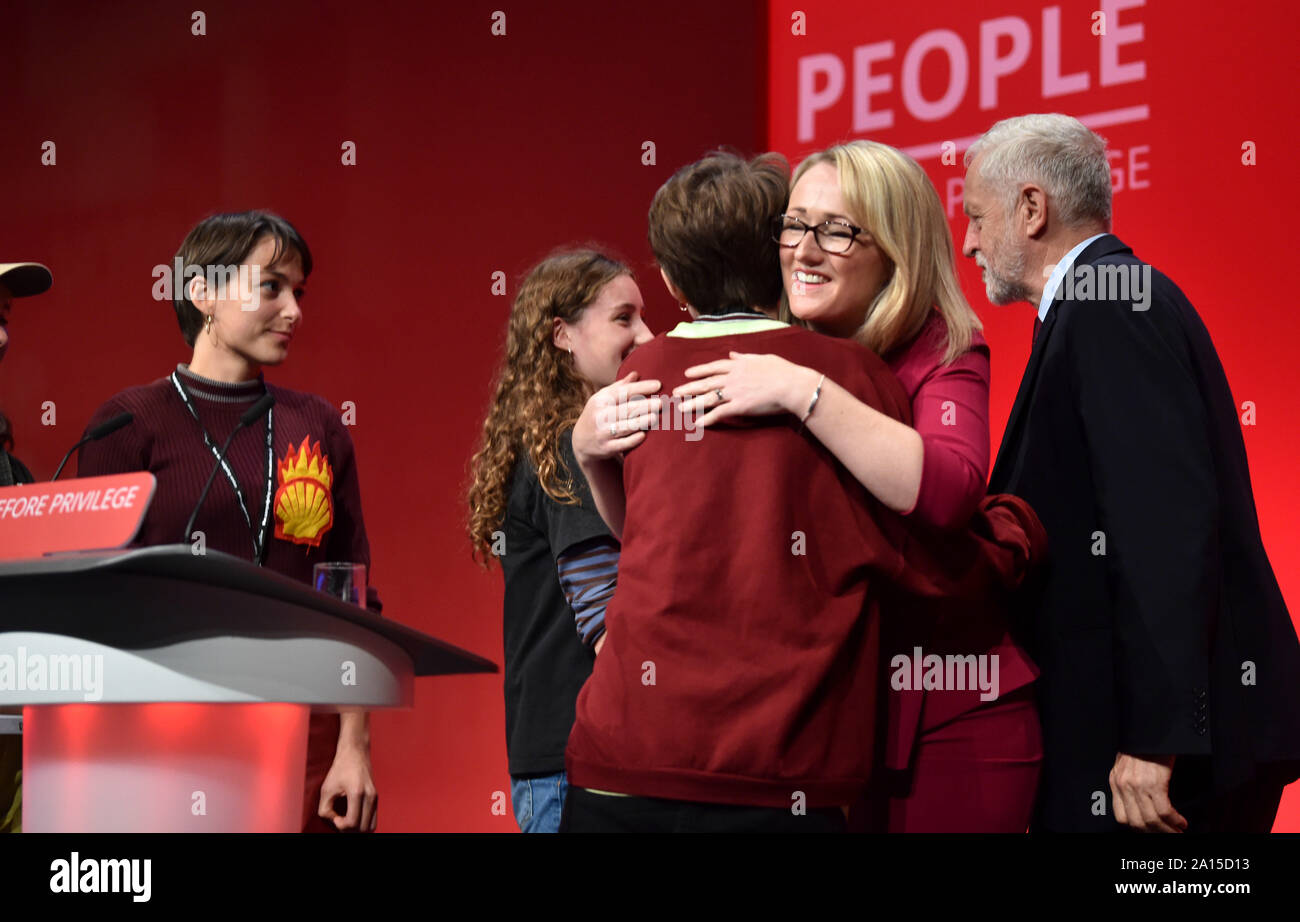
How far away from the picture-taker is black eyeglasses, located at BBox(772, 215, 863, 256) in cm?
166

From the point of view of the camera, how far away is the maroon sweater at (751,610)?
57.5 inches

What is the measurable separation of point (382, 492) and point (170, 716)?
3.11 m

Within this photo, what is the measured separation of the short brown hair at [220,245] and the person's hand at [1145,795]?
1781mm

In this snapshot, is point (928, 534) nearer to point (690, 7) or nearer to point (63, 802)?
point (63, 802)

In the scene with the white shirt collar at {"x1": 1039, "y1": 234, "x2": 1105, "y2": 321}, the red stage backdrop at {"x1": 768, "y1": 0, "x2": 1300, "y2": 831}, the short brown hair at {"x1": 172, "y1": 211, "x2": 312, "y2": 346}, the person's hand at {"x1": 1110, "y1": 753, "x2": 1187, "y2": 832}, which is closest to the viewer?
the person's hand at {"x1": 1110, "y1": 753, "x2": 1187, "y2": 832}

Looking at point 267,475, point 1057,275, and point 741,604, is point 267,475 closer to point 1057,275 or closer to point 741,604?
point 741,604

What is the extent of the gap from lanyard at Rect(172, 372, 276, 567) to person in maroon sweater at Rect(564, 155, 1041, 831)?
93 cm

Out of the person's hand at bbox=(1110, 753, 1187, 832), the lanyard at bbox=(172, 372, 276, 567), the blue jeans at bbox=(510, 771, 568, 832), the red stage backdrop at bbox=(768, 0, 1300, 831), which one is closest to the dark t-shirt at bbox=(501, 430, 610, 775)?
the blue jeans at bbox=(510, 771, 568, 832)

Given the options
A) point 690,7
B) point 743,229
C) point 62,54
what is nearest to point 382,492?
point 62,54

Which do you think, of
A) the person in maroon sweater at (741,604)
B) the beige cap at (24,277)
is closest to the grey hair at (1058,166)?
the person in maroon sweater at (741,604)

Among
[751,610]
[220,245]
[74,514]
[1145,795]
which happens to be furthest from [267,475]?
[1145,795]

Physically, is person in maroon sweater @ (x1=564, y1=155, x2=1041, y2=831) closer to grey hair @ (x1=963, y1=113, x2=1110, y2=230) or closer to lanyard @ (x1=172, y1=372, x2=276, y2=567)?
grey hair @ (x1=963, y1=113, x2=1110, y2=230)

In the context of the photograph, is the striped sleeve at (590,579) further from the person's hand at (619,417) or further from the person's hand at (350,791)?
the person's hand at (619,417)
